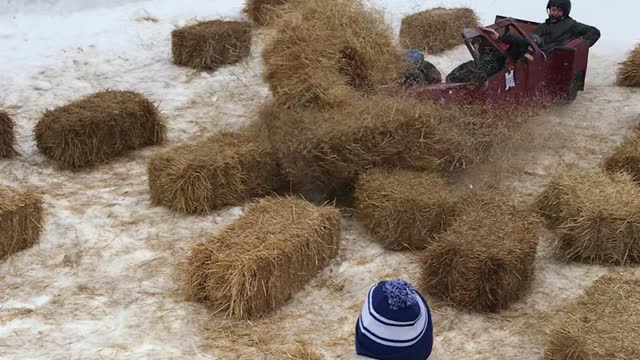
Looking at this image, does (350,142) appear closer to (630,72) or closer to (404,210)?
(404,210)

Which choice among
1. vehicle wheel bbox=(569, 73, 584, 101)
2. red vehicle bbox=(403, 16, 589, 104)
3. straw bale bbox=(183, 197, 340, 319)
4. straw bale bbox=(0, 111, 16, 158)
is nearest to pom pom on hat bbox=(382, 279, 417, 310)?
straw bale bbox=(183, 197, 340, 319)

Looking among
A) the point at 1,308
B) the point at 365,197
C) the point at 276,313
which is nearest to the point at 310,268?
the point at 276,313

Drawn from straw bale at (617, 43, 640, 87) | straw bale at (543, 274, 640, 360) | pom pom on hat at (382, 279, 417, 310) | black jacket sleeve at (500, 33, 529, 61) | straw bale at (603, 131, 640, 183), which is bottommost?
straw bale at (617, 43, 640, 87)

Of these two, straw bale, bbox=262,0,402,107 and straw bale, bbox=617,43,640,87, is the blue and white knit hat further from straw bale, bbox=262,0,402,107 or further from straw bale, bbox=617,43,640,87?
straw bale, bbox=617,43,640,87

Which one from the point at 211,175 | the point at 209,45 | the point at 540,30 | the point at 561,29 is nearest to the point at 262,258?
the point at 211,175

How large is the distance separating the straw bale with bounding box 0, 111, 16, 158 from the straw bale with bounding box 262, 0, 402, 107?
2413 millimetres

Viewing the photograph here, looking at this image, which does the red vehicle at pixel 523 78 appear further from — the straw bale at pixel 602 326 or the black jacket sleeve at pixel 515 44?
the straw bale at pixel 602 326

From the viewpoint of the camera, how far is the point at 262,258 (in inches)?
200

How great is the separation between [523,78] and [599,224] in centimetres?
280

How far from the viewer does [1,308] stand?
5191 mm

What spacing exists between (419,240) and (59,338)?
8.57 feet

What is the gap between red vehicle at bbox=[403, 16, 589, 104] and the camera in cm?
724

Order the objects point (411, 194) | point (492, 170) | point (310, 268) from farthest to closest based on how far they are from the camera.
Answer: point (492, 170)
point (411, 194)
point (310, 268)

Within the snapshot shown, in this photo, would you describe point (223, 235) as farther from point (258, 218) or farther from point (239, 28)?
point (239, 28)
